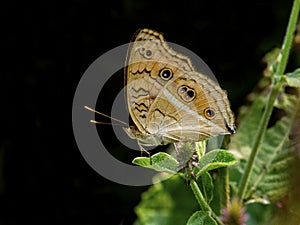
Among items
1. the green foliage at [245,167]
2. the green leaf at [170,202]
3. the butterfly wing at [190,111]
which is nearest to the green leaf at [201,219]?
A: the green foliage at [245,167]

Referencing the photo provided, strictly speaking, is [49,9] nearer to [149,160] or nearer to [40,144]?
[40,144]

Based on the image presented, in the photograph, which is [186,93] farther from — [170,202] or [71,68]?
[71,68]

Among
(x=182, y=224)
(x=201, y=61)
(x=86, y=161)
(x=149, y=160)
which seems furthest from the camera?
(x=86, y=161)

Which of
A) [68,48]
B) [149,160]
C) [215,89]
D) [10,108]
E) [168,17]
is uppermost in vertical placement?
[168,17]

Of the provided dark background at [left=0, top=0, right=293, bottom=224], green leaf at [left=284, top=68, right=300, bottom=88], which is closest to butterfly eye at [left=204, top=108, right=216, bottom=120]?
green leaf at [left=284, top=68, right=300, bottom=88]

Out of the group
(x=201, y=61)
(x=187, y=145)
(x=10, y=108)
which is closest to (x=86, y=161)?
(x=10, y=108)

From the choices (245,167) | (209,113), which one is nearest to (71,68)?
(245,167)
